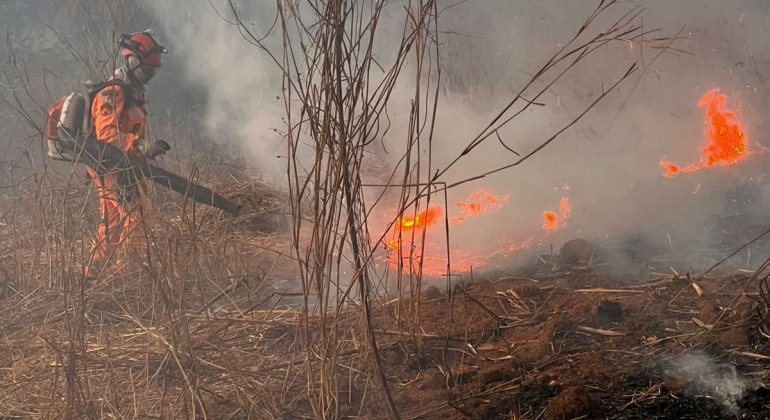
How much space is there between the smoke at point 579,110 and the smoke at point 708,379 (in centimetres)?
240

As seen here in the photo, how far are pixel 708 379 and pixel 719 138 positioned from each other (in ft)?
16.3

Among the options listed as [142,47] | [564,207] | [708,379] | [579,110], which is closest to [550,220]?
[564,207]

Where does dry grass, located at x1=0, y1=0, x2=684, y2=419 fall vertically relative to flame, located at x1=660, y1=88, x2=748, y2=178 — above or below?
below

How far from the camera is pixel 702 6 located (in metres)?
8.21

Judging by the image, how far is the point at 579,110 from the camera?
339 inches

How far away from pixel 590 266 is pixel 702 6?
4894 millimetres

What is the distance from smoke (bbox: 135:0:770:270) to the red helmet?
2.81 ft

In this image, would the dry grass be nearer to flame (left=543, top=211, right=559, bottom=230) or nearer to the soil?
the soil

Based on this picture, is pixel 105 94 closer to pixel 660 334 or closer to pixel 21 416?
pixel 21 416

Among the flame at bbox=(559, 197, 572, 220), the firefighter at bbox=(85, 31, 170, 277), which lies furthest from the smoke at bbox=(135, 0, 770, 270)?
the firefighter at bbox=(85, 31, 170, 277)

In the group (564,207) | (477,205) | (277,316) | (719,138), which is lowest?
(277,316)

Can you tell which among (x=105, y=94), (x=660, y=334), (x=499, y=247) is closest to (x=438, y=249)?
(x=499, y=247)

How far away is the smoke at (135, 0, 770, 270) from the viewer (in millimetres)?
6449

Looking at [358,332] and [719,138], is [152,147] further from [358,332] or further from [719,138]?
[719,138]
